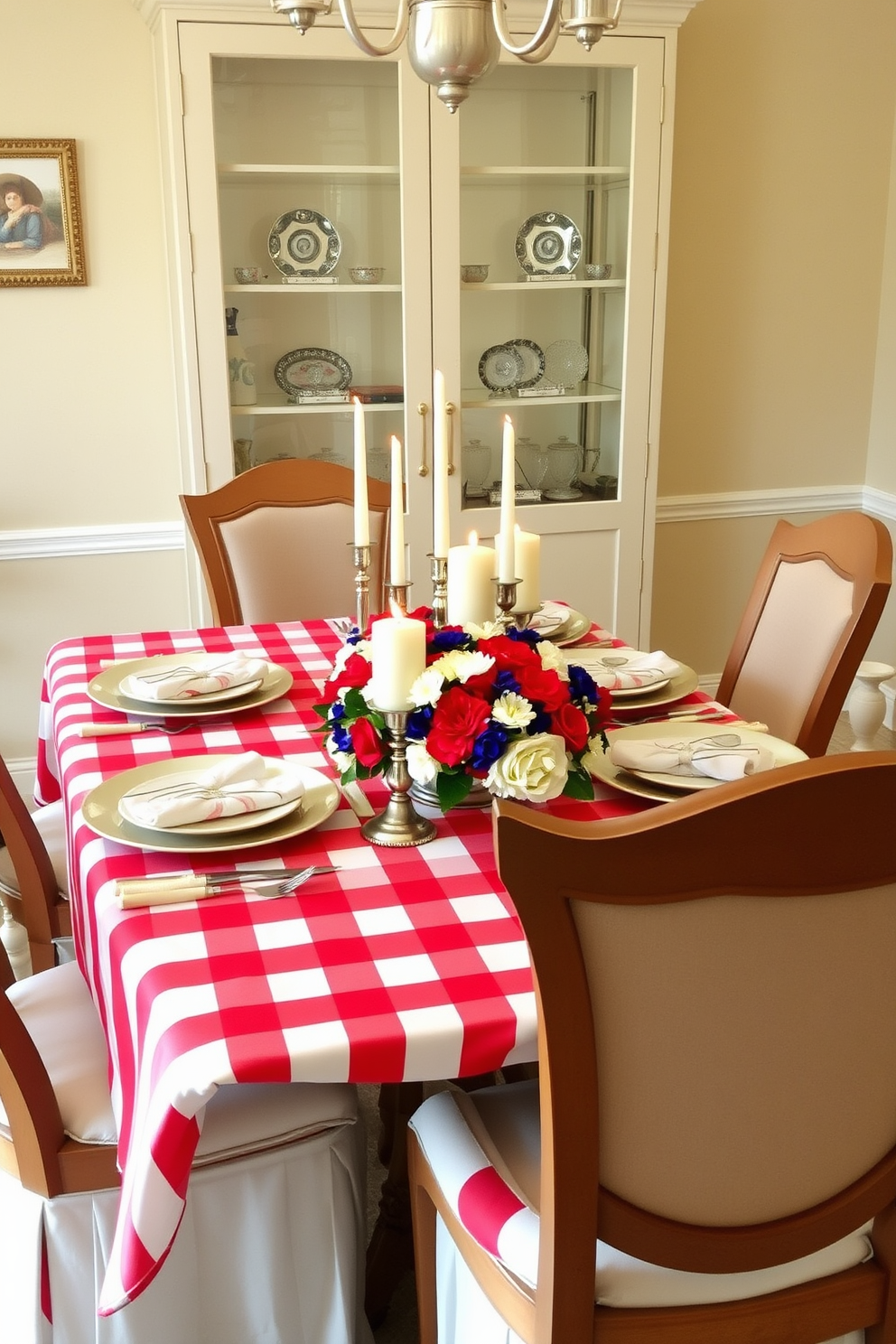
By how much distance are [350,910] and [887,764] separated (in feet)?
1.99

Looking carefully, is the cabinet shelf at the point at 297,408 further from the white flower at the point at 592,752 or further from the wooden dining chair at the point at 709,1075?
the wooden dining chair at the point at 709,1075

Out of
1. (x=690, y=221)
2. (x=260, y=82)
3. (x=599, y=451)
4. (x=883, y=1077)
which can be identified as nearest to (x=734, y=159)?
(x=690, y=221)

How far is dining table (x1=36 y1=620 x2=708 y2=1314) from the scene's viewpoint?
1.08m

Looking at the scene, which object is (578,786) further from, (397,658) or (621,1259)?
(621,1259)

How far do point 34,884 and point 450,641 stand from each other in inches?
33.3

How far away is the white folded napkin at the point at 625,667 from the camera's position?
1858mm

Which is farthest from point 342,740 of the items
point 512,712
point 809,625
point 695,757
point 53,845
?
point 809,625

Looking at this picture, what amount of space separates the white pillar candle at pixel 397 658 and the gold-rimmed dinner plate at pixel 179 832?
0.20m

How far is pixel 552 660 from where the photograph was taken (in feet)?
4.64

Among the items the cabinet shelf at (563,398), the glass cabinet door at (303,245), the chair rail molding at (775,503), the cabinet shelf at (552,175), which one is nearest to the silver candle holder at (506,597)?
the glass cabinet door at (303,245)

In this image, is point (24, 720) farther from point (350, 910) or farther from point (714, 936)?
point (714, 936)

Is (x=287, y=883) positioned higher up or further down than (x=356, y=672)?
further down

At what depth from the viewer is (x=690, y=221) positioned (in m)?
3.49

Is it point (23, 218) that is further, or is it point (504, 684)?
point (23, 218)
